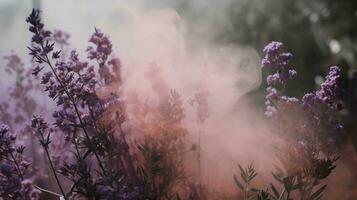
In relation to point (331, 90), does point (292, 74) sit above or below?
above

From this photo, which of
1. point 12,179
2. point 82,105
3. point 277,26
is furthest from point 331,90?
point 277,26

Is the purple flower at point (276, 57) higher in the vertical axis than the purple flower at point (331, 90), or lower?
higher

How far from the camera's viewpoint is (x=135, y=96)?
11.1ft

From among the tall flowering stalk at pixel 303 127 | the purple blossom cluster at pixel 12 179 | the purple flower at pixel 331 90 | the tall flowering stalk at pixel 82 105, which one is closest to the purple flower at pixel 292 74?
the tall flowering stalk at pixel 303 127

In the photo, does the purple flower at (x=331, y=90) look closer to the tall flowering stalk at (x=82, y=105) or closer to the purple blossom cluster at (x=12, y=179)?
the tall flowering stalk at (x=82, y=105)

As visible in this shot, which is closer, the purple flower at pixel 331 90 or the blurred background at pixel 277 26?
the purple flower at pixel 331 90

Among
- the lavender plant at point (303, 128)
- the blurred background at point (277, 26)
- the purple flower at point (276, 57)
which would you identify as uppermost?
the blurred background at point (277, 26)

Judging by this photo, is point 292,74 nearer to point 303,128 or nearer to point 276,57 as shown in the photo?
point 276,57

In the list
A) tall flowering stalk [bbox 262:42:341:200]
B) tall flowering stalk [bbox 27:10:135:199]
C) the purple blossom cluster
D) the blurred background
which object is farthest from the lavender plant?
the blurred background

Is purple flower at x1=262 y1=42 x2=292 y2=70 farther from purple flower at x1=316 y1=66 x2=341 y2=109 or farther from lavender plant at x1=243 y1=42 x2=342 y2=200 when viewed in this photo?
purple flower at x1=316 y1=66 x2=341 y2=109

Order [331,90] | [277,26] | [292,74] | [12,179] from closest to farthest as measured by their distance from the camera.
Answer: [12,179], [331,90], [292,74], [277,26]

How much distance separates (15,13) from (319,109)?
6055mm

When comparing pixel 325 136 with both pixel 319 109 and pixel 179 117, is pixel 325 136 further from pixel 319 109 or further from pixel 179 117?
pixel 179 117

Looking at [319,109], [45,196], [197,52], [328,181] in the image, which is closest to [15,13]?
[197,52]
